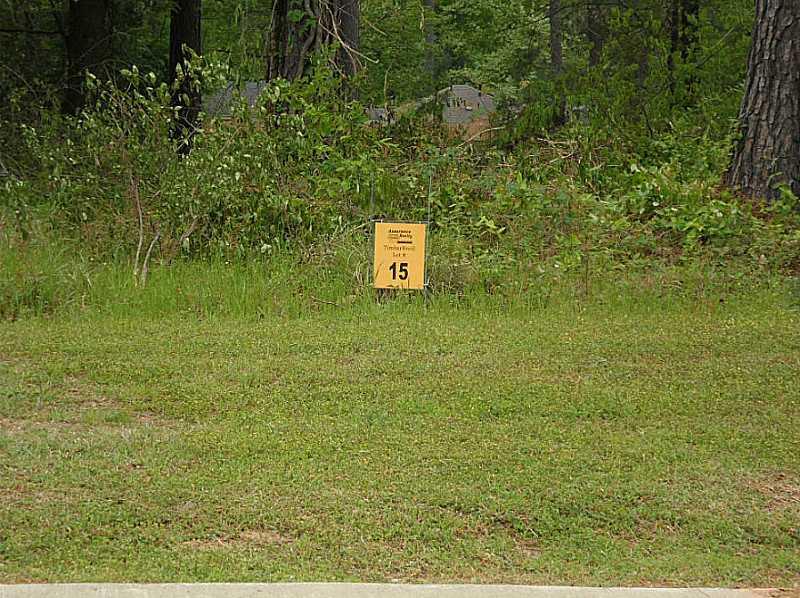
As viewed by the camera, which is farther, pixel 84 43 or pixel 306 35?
pixel 84 43

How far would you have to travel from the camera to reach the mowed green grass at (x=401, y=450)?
4.23 metres

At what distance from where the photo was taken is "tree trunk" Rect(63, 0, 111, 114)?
1691 centimetres

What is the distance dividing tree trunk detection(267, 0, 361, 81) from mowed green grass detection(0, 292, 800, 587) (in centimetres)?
426

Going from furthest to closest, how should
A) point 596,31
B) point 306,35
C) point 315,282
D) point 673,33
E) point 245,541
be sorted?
point 596,31 < point 673,33 < point 306,35 < point 315,282 < point 245,541

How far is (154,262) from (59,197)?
1.35 meters

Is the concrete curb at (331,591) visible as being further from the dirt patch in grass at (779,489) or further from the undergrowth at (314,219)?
the undergrowth at (314,219)

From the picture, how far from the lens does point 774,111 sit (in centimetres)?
1099

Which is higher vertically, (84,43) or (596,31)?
(596,31)

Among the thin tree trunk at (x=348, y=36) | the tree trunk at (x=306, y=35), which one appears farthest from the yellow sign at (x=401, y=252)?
the thin tree trunk at (x=348, y=36)

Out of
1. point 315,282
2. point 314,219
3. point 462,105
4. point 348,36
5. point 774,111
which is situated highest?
point 348,36

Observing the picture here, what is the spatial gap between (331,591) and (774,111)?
8586 mm

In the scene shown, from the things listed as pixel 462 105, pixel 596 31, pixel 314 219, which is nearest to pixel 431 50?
pixel 596 31

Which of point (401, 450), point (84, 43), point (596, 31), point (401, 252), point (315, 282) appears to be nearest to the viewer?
point (401, 450)

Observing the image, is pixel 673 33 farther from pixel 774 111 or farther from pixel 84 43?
pixel 84 43
